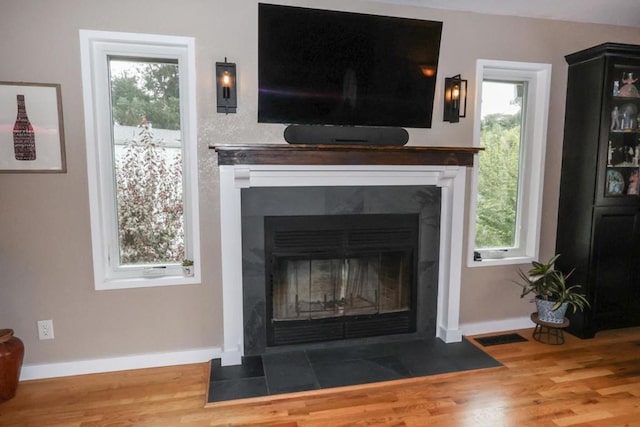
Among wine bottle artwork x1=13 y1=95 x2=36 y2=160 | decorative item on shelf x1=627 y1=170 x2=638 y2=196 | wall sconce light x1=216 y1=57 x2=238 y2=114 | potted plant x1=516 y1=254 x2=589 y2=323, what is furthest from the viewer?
decorative item on shelf x1=627 y1=170 x2=638 y2=196

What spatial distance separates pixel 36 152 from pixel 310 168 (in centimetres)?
165

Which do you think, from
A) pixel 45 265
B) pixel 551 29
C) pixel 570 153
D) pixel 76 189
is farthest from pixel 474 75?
pixel 45 265

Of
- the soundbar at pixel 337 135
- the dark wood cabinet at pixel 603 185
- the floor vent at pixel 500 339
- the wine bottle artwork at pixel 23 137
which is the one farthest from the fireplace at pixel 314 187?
the wine bottle artwork at pixel 23 137

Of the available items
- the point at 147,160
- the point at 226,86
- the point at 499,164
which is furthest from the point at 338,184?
the point at 499,164

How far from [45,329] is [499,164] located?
135 inches

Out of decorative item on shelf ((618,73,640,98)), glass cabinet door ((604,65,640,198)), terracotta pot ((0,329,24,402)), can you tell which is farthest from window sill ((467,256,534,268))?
terracotta pot ((0,329,24,402))

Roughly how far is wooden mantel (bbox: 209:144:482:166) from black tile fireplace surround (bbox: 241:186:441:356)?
Answer: 257mm

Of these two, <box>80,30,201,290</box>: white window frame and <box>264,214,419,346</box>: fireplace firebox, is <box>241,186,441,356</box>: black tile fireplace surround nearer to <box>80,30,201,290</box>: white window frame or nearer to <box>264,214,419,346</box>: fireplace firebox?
<box>264,214,419,346</box>: fireplace firebox

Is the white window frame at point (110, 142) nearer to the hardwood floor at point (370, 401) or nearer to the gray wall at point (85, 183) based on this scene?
the gray wall at point (85, 183)

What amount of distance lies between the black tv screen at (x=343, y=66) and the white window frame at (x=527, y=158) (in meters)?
0.62

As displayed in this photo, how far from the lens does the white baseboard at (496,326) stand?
306 cm

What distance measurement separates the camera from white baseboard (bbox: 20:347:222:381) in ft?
7.96

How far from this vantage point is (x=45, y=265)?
2.37 metres

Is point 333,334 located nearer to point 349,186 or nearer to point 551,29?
point 349,186
